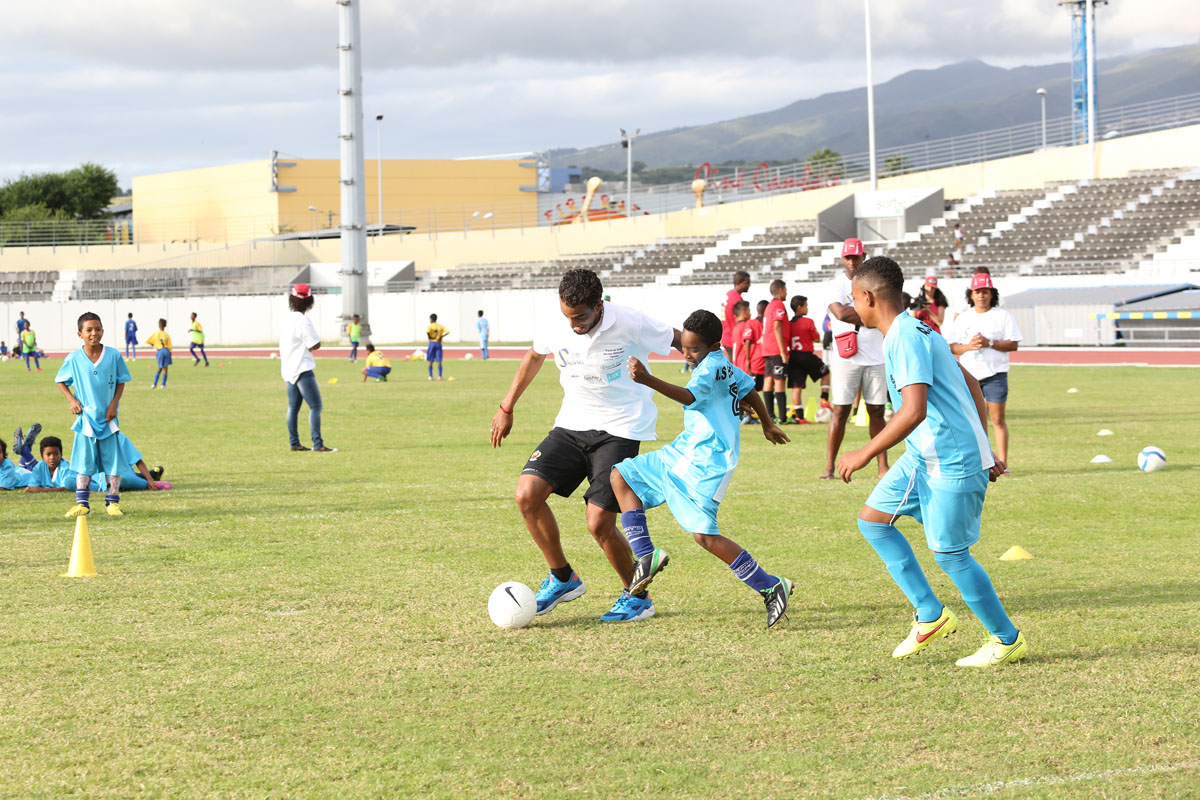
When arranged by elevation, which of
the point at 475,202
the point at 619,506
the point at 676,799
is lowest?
the point at 676,799

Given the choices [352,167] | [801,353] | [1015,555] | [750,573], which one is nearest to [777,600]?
[750,573]

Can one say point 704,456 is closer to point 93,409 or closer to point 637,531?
point 637,531

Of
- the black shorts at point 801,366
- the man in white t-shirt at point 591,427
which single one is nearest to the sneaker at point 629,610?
the man in white t-shirt at point 591,427

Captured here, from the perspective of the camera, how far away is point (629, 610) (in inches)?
264

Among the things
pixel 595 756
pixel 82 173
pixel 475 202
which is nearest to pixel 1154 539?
pixel 595 756

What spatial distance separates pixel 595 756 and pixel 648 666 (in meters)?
1.26

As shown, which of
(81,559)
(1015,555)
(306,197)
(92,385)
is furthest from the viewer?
(306,197)

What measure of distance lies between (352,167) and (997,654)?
140 feet

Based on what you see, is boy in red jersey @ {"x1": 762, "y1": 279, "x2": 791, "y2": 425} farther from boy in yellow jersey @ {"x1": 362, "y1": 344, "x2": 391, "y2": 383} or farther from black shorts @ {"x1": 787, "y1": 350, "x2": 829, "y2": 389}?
boy in yellow jersey @ {"x1": 362, "y1": 344, "x2": 391, "y2": 383}

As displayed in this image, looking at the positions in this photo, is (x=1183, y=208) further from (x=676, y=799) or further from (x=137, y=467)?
(x=676, y=799)

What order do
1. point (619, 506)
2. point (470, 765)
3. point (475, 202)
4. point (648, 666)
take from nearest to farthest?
point (470, 765)
point (648, 666)
point (619, 506)
point (475, 202)

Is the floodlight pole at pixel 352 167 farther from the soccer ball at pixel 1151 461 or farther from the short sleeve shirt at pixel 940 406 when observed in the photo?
the short sleeve shirt at pixel 940 406

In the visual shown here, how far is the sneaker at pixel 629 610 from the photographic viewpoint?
21.9ft

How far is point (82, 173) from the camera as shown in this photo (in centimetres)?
9806
